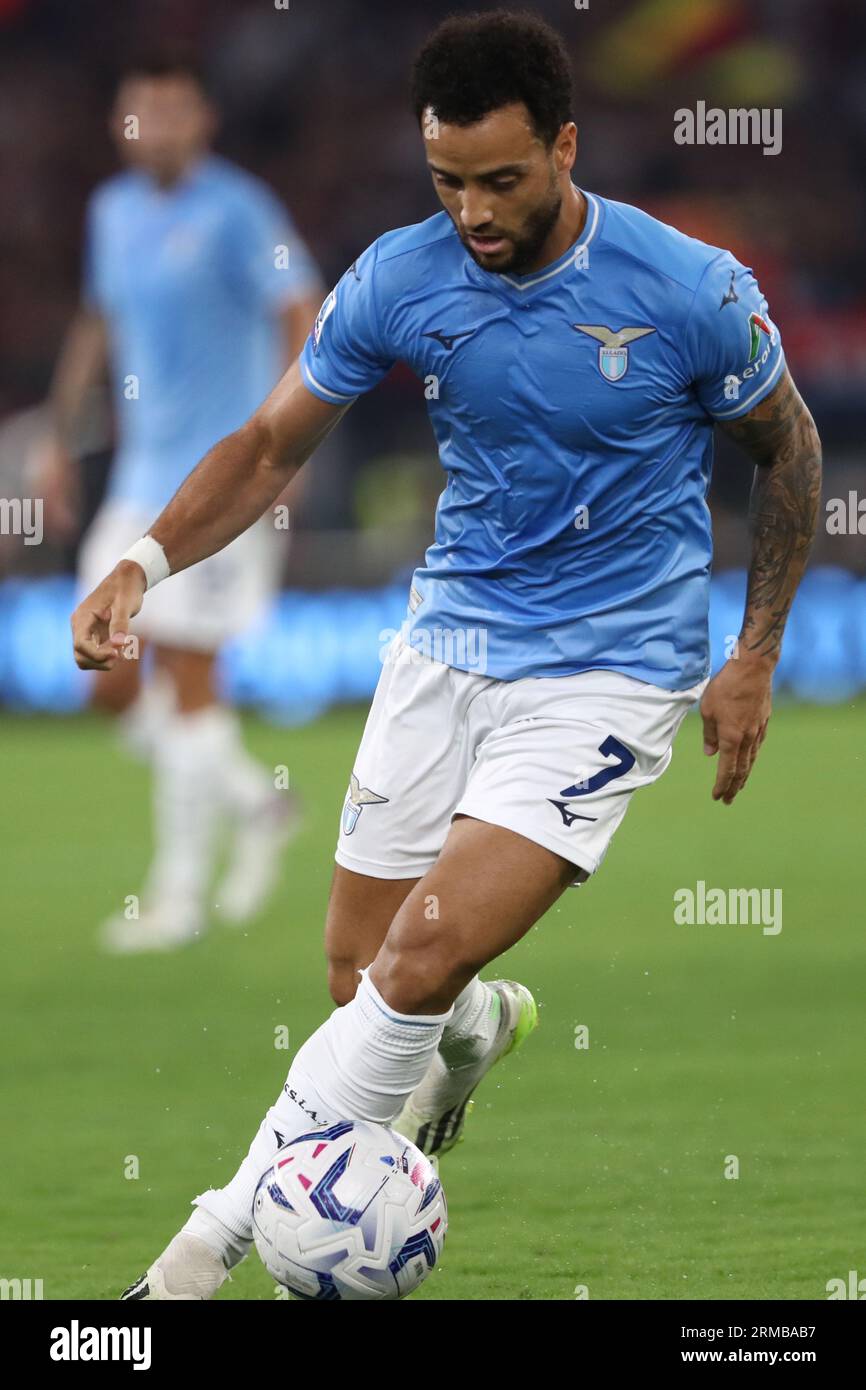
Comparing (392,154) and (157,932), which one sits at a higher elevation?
(392,154)

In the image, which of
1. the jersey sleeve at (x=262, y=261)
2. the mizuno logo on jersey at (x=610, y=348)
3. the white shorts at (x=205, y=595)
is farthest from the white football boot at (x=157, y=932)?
the mizuno logo on jersey at (x=610, y=348)

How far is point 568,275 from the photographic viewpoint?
3.94 metres

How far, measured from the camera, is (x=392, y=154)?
18969 millimetres

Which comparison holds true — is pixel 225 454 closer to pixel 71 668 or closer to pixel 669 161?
pixel 71 668

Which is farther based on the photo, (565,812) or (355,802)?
(355,802)

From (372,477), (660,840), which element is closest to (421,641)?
(660,840)

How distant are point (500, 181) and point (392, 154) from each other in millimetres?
15659

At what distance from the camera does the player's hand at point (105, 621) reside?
385 centimetres

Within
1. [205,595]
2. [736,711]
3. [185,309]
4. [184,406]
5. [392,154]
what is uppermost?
[392,154]

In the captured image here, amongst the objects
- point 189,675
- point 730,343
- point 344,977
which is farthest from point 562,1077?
point 189,675

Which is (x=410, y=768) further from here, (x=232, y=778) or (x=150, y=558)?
(x=232, y=778)

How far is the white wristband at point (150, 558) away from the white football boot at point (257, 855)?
3867mm

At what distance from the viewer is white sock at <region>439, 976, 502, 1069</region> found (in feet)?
14.9

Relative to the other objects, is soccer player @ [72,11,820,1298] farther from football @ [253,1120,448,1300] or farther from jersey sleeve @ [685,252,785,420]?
football @ [253,1120,448,1300]
